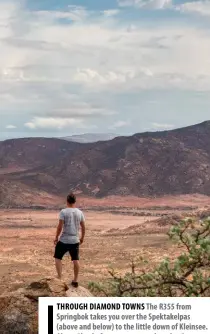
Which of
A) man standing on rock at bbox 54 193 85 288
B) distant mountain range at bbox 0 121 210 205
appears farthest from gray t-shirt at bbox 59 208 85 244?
distant mountain range at bbox 0 121 210 205

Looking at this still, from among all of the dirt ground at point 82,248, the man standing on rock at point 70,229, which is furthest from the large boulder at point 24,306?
the dirt ground at point 82,248

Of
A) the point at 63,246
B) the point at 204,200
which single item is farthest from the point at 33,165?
the point at 63,246

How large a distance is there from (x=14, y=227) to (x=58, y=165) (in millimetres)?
27247

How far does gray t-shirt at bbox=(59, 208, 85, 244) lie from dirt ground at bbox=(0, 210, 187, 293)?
235 inches

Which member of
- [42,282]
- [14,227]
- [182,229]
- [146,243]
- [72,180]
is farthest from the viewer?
[72,180]

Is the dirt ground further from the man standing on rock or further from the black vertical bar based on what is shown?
the black vertical bar

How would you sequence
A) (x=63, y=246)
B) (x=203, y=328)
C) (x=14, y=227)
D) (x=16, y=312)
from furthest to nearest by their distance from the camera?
(x=14, y=227)
(x=63, y=246)
(x=16, y=312)
(x=203, y=328)

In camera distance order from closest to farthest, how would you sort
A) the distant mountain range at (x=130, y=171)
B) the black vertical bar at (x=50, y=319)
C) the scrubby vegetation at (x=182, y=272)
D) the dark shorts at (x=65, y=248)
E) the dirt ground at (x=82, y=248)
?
the black vertical bar at (x=50, y=319)
the scrubby vegetation at (x=182, y=272)
the dark shorts at (x=65, y=248)
the dirt ground at (x=82, y=248)
the distant mountain range at (x=130, y=171)

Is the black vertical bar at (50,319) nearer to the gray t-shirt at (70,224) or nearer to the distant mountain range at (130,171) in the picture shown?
the gray t-shirt at (70,224)

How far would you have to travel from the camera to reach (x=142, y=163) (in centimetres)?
5994

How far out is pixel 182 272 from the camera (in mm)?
5484

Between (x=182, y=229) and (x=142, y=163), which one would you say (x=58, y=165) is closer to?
(x=142, y=163)

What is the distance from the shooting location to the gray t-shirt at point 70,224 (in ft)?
24.7

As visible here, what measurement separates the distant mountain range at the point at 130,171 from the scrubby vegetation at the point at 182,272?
144 ft
